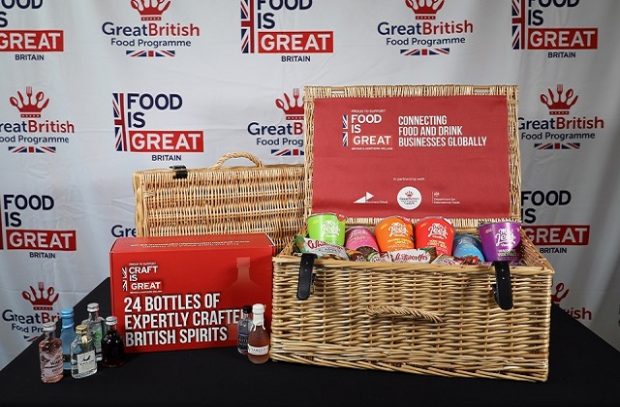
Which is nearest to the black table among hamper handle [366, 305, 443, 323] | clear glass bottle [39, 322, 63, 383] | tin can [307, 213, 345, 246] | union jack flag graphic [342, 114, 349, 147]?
clear glass bottle [39, 322, 63, 383]

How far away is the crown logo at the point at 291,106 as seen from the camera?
83.2 inches

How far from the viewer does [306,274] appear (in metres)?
1.03

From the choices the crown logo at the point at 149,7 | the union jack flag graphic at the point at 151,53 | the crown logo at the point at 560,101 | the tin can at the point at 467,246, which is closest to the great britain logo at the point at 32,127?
the union jack flag graphic at the point at 151,53

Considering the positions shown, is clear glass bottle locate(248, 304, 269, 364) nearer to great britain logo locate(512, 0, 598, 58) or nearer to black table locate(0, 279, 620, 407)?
black table locate(0, 279, 620, 407)

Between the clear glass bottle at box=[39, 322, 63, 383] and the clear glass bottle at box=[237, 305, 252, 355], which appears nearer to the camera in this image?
the clear glass bottle at box=[39, 322, 63, 383]

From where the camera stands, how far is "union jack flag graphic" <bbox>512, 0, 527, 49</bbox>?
204 cm

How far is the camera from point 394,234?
131cm

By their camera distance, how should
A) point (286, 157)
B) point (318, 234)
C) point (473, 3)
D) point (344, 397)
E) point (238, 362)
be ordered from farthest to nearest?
point (286, 157), point (473, 3), point (318, 234), point (238, 362), point (344, 397)

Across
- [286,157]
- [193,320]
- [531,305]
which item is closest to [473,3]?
[286,157]

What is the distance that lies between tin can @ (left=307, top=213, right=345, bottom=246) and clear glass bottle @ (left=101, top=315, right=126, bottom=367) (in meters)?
0.49

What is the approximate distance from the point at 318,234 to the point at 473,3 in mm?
1230

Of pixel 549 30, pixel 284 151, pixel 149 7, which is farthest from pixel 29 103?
pixel 549 30

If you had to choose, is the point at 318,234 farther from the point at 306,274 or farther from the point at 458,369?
the point at 458,369

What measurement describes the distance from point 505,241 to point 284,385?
60 cm
